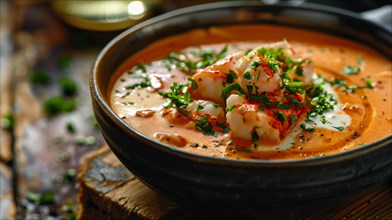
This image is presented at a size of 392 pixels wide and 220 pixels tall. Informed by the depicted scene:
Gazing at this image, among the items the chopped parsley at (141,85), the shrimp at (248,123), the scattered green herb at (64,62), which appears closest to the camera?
the shrimp at (248,123)

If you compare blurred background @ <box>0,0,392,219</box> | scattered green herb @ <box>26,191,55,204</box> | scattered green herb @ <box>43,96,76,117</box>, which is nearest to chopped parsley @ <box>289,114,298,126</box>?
blurred background @ <box>0,0,392,219</box>

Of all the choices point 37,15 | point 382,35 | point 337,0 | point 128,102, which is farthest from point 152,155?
point 37,15

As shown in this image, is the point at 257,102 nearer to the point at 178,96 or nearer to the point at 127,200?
the point at 178,96

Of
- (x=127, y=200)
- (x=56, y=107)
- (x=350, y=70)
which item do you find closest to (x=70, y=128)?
(x=56, y=107)

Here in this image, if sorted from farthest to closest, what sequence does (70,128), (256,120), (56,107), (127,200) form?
(56,107) → (70,128) → (127,200) → (256,120)

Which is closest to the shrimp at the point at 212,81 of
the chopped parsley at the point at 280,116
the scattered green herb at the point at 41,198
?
the chopped parsley at the point at 280,116

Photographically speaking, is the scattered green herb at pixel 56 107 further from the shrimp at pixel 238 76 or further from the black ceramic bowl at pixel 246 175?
the shrimp at pixel 238 76
